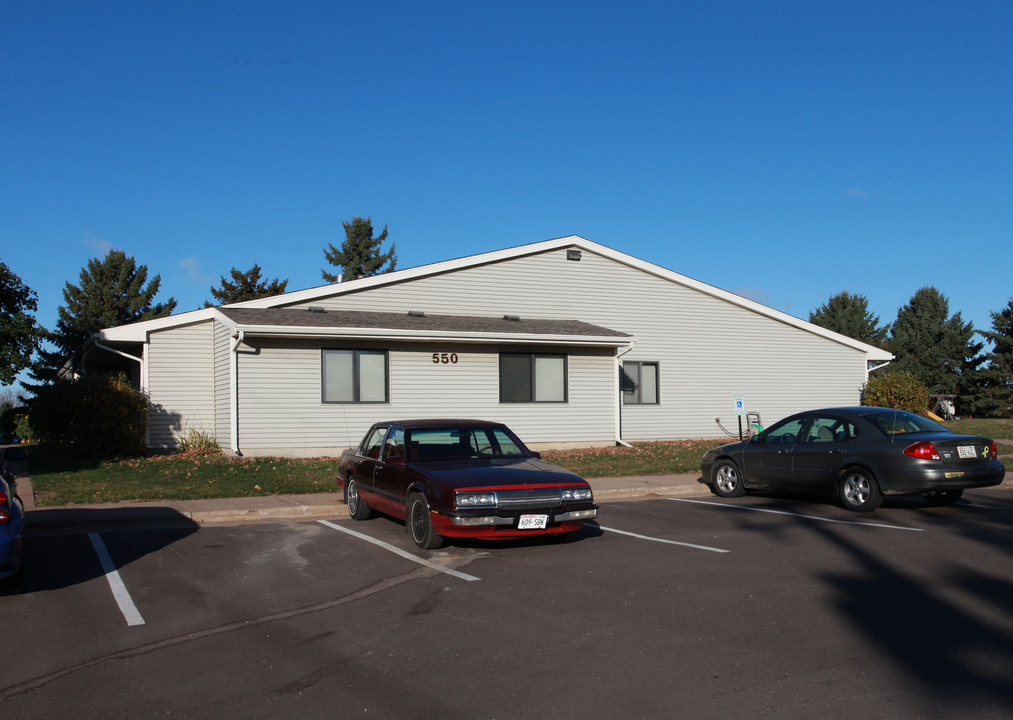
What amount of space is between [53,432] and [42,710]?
1879 centimetres

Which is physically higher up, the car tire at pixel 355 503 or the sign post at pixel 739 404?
the sign post at pixel 739 404

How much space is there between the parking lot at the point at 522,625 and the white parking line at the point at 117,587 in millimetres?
65

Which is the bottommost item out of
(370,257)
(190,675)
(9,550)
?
(190,675)

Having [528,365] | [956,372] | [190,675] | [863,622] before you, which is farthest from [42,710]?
[956,372]

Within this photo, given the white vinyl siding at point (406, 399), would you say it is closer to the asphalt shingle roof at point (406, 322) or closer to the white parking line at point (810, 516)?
the asphalt shingle roof at point (406, 322)

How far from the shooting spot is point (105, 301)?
5334 cm

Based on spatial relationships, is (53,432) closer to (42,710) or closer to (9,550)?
(9,550)

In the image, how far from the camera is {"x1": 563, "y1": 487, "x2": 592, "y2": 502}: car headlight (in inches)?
357

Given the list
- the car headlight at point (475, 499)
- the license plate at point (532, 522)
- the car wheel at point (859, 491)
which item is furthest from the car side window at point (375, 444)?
the car wheel at point (859, 491)

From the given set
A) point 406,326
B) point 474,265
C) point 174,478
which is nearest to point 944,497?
point 406,326

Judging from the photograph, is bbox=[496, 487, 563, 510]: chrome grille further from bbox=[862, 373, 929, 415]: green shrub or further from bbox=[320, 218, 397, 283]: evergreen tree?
bbox=[320, 218, 397, 283]: evergreen tree

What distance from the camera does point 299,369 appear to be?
1892 centimetres

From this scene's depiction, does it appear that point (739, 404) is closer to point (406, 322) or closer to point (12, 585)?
point (406, 322)

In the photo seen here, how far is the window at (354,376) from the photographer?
63.2 feet
